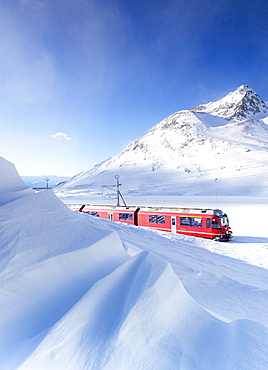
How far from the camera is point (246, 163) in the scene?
66250 mm

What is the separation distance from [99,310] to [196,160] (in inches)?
3564

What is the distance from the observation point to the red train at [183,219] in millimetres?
12203

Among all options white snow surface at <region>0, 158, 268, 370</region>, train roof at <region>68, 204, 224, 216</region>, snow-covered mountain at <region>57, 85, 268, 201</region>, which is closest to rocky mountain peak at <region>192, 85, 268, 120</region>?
snow-covered mountain at <region>57, 85, 268, 201</region>

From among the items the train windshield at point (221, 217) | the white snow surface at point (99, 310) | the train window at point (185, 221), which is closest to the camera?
the white snow surface at point (99, 310)

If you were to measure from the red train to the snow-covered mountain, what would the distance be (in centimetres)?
3531

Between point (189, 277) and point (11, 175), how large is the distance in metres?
5.12

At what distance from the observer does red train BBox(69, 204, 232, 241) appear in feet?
40.0

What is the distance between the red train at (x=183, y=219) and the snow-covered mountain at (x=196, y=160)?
35.3 meters

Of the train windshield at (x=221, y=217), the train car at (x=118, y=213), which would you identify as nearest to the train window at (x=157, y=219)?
the train car at (x=118, y=213)

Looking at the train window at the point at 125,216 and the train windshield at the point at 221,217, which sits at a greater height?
the train windshield at the point at 221,217

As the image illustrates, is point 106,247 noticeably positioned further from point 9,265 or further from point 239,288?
point 239,288

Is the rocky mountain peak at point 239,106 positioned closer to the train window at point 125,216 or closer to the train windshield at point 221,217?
the train windshield at point 221,217

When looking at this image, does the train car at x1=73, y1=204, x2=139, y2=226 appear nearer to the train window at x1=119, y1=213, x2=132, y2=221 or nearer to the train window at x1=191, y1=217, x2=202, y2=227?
the train window at x1=119, y1=213, x2=132, y2=221

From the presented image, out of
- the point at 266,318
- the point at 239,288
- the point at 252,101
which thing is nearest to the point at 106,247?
the point at 266,318
